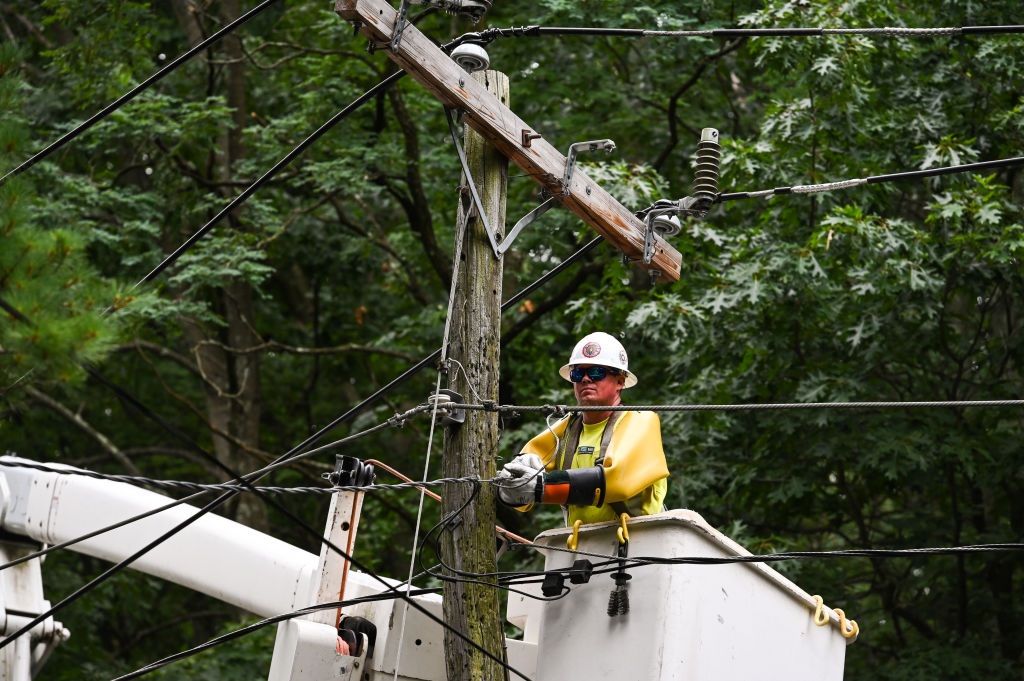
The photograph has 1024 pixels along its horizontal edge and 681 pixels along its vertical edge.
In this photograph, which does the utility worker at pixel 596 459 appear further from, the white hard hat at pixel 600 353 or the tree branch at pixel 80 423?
the tree branch at pixel 80 423

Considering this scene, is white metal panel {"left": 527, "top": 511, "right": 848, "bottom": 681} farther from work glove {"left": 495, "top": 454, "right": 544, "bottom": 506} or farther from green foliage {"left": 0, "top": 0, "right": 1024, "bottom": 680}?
green foliage {"left": 0, "top": 0, "right": 1024, "bottom": 680}

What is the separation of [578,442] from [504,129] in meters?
1.66

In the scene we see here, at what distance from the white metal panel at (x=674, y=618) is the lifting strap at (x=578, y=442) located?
0.15 m

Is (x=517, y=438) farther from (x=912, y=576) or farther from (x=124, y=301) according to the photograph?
(x=124, y=301)

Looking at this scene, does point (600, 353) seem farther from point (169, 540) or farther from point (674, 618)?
point (169, 540)

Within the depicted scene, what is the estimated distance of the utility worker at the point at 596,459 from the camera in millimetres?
6277

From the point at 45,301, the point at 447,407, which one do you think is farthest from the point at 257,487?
the point at 45,301

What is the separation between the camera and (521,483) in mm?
6270

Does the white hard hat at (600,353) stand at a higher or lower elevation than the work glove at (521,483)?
higher

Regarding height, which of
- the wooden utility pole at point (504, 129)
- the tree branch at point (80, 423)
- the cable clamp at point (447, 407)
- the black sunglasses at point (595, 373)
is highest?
the tree branch at point (80, 423)

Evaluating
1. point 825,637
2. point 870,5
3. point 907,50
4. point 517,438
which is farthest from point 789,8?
point 825,637

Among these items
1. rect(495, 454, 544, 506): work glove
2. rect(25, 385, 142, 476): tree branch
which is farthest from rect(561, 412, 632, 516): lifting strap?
rect(25, 385, 142, 476): tree branch

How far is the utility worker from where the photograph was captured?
6.28 meters

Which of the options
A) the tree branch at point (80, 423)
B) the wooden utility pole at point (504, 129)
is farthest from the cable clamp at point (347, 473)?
the tree branch at point (80, 423)
